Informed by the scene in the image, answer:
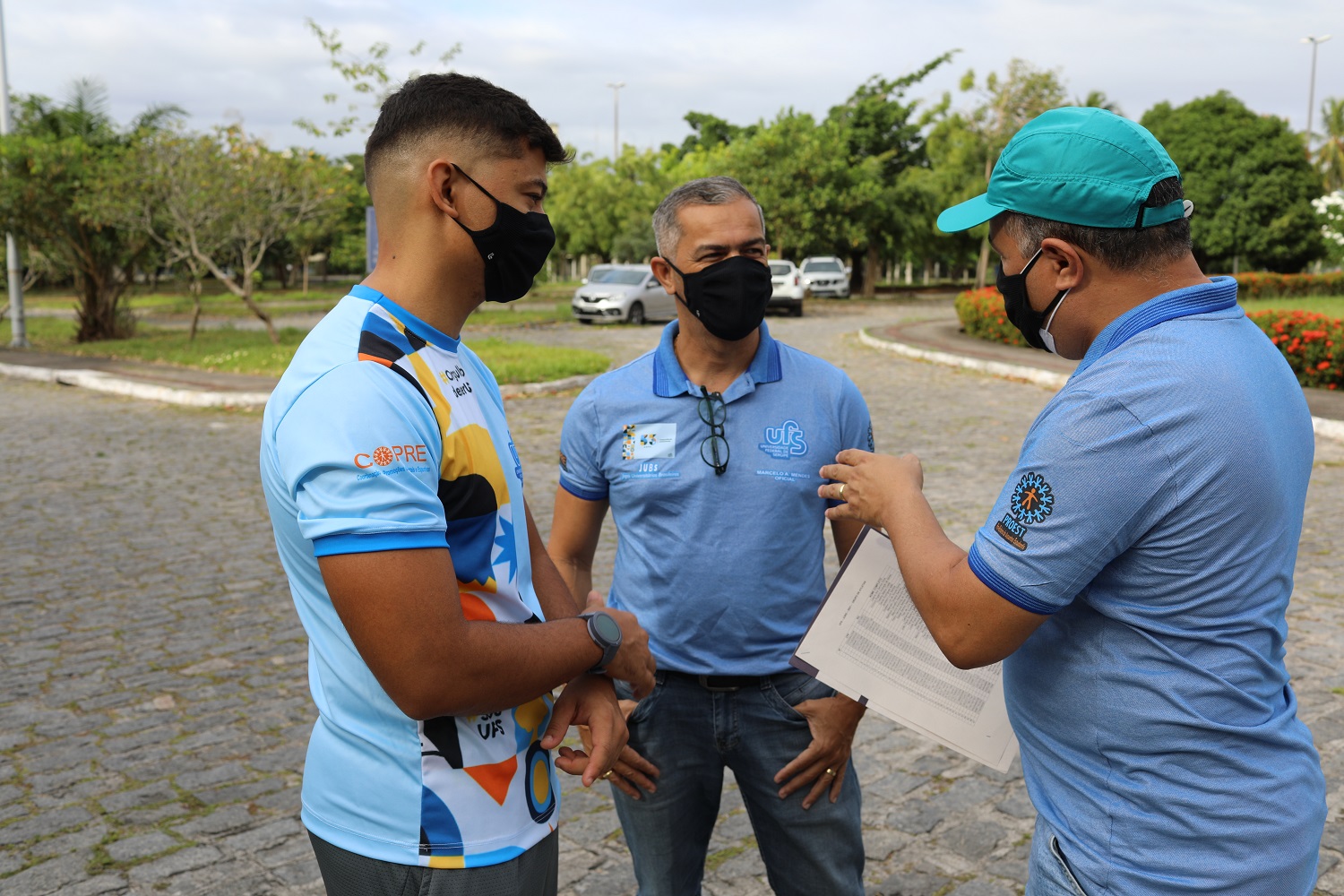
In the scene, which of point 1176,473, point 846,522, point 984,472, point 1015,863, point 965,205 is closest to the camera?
point 1176,473

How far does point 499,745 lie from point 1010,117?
49559mm

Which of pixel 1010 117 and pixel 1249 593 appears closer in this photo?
pixel 1249 593

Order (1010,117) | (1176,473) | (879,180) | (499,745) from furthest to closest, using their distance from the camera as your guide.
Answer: (1010,117)
(879,180)
(499,745)
(1176,473)

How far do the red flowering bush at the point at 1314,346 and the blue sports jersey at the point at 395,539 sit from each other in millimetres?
15793

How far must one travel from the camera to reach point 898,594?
7.73 ft

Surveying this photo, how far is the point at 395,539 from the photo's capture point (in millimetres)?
1601

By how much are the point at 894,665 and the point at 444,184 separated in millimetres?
1383

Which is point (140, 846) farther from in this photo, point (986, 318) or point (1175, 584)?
point (986, 318)

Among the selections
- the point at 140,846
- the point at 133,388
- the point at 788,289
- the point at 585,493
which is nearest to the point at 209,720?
the point at 140,846

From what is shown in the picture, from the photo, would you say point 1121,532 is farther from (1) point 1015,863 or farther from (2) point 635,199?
(2) point 635,199

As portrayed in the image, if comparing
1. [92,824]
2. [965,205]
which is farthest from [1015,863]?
[92,824]

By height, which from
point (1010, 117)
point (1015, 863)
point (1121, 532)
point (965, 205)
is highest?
point (1010, 117)

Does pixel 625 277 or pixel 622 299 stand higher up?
pixel 625 277

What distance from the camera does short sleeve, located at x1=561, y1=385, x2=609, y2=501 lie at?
298cm
